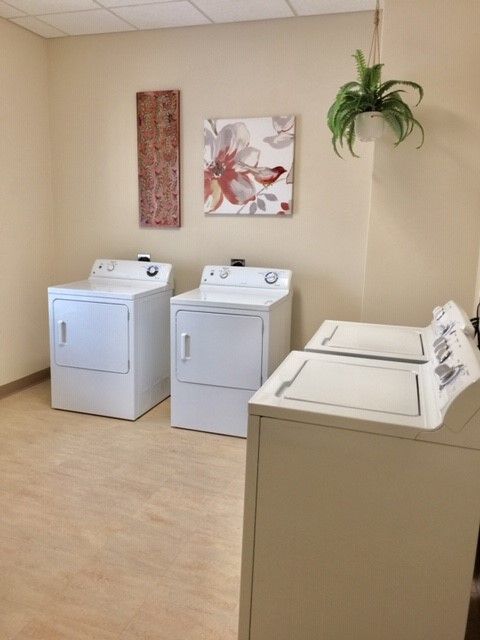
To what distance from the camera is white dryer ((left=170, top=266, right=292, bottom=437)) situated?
10.2 ft

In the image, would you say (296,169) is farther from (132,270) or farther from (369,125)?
Answer: (132,270)

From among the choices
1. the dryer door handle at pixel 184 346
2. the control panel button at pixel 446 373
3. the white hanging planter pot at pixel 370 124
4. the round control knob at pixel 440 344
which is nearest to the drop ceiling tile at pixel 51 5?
the white hanging planter pot at pixel 370 124

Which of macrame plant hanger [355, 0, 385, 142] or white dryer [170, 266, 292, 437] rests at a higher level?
macrame plant hanger [355, 0, 385, 142]

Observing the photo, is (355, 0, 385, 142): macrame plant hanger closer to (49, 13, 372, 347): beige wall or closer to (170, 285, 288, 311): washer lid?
(49, 13, 372, 347): beige wall

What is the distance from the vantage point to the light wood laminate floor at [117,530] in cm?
174

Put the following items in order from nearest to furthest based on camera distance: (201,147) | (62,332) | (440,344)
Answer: (440,344), (62,332), (201,147)

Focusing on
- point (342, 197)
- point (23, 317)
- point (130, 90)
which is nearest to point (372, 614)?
point (342, 197)

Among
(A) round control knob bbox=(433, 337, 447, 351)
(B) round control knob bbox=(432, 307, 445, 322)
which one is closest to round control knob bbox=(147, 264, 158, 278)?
(B) round control knob bbox=(432, 307, 445, 322)

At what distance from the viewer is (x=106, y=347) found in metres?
3.39

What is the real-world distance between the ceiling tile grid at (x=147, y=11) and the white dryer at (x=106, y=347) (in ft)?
5.86

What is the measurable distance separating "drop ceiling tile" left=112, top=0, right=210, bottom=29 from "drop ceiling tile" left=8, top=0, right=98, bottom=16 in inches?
7.3

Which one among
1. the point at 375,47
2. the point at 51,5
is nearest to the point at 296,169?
the point at 375,47

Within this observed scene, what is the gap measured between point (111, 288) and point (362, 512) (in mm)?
2641

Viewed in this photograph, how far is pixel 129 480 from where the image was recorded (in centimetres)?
266
